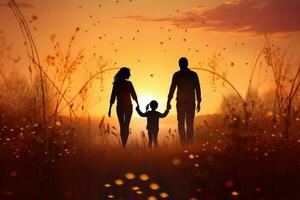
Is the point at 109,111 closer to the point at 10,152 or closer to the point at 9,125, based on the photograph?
the point at 9,125

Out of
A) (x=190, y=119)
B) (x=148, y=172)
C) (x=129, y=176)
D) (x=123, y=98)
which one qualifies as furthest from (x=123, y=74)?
(x=129, y=176)

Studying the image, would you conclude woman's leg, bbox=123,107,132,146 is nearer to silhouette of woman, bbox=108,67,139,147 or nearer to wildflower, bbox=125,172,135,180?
silhouette of woman, bbox=108,67,139,147

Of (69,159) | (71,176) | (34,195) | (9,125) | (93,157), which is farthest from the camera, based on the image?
(9,125)

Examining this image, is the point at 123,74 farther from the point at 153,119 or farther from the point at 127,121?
the point at 153,119

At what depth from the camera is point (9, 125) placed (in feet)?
39.9

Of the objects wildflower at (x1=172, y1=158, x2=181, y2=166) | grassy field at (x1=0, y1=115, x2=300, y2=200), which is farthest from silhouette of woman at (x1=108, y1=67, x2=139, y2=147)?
wildflower at (x1=172, y1=158, x2=181, y2=166)

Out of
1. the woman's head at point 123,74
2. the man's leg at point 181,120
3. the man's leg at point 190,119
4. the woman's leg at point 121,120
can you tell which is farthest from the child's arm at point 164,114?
the woman's head at point 123,74

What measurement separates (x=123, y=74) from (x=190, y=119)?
197cm

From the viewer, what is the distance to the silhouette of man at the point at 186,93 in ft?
41.7

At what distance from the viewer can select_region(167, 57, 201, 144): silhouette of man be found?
12.7 metres

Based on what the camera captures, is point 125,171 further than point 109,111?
No

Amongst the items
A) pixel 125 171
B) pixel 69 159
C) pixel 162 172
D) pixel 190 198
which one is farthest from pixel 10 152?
pixel 190 198

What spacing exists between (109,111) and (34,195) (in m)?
5.59

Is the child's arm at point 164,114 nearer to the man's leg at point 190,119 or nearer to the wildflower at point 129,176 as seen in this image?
the man's leg at point 190,119
